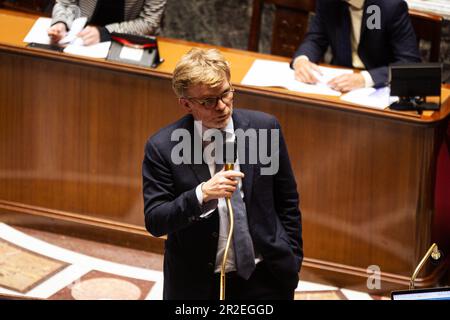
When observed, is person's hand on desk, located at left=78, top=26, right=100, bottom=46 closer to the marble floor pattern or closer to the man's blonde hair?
the marble floor pattern

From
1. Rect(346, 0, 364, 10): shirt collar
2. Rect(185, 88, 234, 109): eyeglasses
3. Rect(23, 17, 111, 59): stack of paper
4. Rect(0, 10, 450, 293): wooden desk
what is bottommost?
Rect(0, 10, 450, 293): wooden desk

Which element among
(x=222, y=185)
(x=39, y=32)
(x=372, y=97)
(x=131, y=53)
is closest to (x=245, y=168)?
(x=222, y=185)

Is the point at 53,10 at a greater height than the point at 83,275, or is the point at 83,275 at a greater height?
the point at 53,10

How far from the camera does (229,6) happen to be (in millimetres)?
6738

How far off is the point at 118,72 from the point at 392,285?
178cm

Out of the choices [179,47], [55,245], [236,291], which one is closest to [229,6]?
[179,47]

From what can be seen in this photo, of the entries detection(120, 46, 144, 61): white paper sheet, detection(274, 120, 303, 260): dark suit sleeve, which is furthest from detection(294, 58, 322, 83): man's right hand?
detection(274, 120, 303, 260): dark suit sleeve

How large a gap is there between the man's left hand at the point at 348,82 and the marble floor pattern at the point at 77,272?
3.39ft

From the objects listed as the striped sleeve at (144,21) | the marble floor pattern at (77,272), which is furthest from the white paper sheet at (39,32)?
the marble floor pattern at (77,272)

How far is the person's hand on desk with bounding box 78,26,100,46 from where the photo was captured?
5172mm

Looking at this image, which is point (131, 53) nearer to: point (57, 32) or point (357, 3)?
point (57, 32)

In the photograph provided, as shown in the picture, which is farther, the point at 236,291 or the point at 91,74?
the point at 91,74

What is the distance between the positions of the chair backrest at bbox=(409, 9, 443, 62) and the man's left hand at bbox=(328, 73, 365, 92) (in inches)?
21.7

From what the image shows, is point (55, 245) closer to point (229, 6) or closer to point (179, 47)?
point (179, 47)
